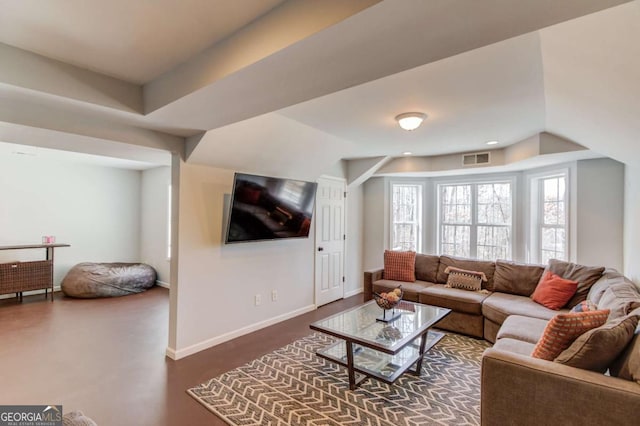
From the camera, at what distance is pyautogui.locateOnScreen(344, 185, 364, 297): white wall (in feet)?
17.9

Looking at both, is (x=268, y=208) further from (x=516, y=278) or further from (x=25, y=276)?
(x=25, y=276)

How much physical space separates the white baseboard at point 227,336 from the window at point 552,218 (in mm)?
3582

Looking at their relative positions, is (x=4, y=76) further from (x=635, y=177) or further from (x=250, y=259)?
(x=635, y=177)

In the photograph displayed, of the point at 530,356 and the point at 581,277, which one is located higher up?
the point at 581,277

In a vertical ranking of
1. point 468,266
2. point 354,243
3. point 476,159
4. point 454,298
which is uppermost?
point 476,159

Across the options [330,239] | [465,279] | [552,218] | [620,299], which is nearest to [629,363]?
[620,299]

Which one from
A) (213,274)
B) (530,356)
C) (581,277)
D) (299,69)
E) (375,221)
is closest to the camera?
(299,69)

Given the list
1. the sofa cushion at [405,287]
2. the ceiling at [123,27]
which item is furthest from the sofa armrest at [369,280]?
the ceiling at [123,27]

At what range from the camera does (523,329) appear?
2629mm

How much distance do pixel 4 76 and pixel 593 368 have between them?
12.0ft

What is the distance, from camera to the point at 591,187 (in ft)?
12.2

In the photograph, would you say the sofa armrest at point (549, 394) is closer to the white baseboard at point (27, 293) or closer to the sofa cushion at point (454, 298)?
the sofa cushion at point (454, 298)

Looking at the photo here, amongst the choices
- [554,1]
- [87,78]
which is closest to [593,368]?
[554,1]

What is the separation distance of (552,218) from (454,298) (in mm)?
1997
